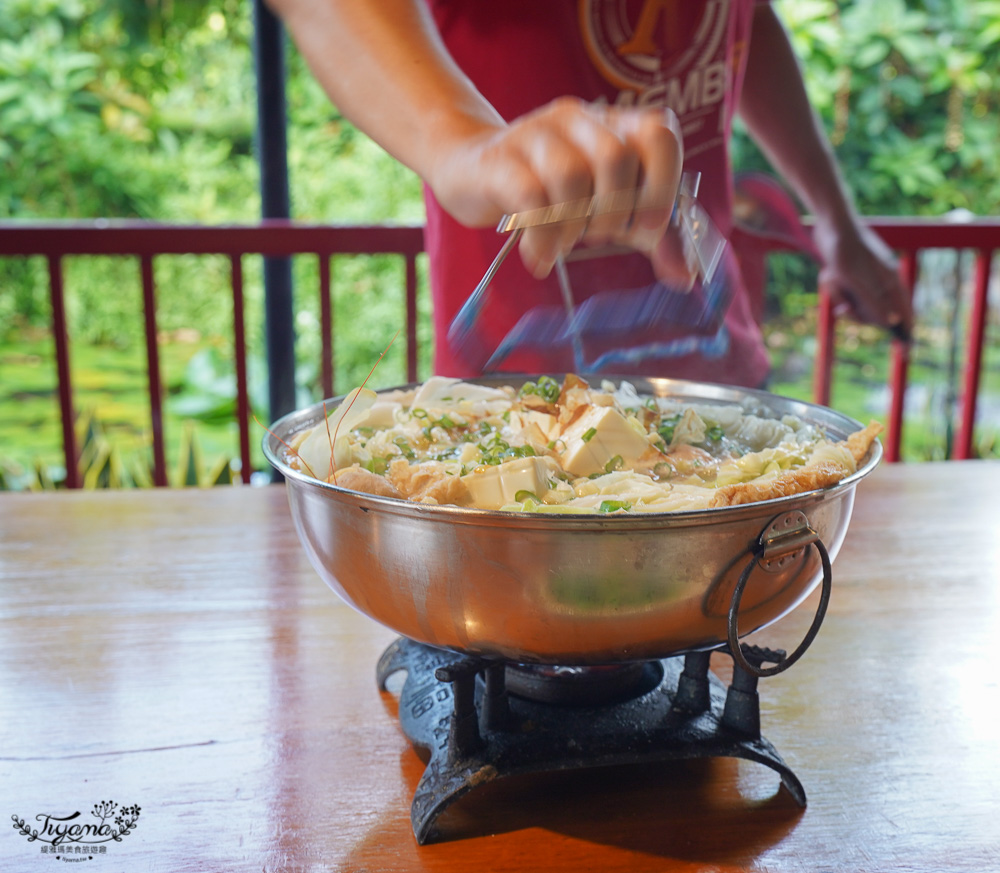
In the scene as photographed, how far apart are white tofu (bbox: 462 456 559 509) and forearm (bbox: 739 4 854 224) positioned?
148 centimetres

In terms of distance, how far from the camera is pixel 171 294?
8.22m

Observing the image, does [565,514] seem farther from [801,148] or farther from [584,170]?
[801,148]

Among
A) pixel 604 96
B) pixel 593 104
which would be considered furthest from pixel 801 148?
pixel 593 104

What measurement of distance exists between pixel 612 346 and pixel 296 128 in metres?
7.31

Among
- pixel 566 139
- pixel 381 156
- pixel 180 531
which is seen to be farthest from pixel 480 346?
pixel 381 156

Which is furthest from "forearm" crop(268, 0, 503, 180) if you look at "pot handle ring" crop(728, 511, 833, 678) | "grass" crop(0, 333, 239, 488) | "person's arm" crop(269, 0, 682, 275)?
"grass" crop(0, 333, 239, 488)

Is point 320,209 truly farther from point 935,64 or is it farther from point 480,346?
point 480,346

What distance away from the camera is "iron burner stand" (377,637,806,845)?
83 cm

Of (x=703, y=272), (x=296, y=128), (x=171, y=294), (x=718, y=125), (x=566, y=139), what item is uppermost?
(x=296, y=128)

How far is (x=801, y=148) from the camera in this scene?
2.09 m

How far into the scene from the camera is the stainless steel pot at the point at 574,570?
73 centimetres

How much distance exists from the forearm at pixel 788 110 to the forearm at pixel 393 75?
3.97 feet

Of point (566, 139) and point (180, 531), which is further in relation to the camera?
point (180, 531)

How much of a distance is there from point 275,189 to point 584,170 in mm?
2939
